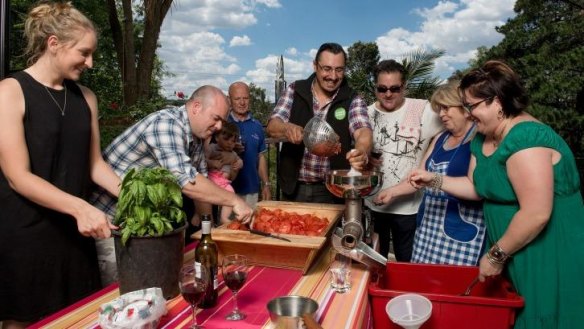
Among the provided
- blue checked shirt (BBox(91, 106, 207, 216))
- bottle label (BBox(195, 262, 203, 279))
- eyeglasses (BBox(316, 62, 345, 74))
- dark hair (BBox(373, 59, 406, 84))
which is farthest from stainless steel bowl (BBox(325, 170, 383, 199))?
dark hair (BBox(373, 59, 406, 84))

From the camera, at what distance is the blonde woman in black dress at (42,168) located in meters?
1.85

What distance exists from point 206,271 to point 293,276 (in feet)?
1.93

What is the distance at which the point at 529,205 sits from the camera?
1827mm

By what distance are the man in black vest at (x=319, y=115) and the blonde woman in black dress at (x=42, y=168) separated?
1475 mm

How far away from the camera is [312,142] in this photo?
2625 mm

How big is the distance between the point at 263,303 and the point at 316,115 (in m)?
1.87

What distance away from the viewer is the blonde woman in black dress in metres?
1.85

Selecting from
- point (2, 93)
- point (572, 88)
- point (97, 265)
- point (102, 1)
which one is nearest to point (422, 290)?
point (97, 265)

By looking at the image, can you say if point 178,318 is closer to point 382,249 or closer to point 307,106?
point 307,106

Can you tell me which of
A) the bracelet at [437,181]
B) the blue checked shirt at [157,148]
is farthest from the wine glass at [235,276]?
the bracelet at [437,181]

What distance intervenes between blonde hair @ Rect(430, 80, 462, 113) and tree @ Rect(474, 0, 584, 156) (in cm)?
544

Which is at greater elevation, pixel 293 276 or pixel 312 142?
pixel 312 142

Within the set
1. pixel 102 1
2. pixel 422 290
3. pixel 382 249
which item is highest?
pixel 102 1

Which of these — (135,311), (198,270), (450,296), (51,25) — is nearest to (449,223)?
(450,296)
